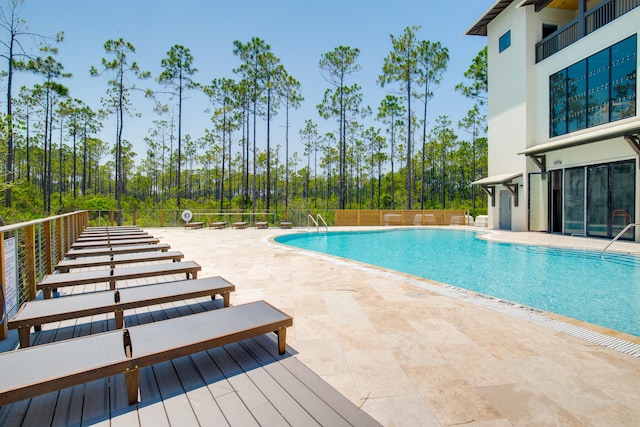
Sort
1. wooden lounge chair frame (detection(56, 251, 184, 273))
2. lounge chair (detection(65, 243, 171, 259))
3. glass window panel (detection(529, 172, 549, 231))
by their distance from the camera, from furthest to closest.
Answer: glass window panel (detection(529, 172, 549, 231))
lounge chair (detection(65, 243, 171, 259))
wooden lounge chair frame (detection(56, 251, 184, 273))

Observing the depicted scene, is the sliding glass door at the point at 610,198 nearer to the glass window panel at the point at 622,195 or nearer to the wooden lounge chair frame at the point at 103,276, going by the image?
the glass window panel at the point at 622,195

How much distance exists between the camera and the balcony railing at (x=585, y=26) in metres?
9.93

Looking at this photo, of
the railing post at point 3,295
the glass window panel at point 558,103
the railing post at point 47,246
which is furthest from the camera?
the glass window panel at point 558,103

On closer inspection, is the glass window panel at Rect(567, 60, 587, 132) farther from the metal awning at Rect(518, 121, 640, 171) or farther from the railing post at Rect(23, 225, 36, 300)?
the railing post at Rect(23, 225, 36, 300)

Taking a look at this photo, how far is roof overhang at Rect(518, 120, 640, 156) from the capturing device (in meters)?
8.95

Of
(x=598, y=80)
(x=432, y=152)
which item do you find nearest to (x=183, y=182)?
(x=432, y=152)

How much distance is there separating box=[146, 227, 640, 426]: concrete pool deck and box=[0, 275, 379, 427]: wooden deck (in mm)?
243

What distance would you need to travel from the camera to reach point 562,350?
8.93 ft

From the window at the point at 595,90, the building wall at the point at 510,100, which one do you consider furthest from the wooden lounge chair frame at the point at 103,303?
the building wall at the point at 510,100

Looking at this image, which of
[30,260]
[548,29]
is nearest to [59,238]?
[30,260]

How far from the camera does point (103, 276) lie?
4023 mm

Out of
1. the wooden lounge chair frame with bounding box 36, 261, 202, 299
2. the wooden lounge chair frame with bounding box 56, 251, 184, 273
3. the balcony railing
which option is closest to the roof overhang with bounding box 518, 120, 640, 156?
the balcony railing

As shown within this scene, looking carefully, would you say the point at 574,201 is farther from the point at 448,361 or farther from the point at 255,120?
the point at 255,120

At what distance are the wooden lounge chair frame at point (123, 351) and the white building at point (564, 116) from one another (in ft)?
37.6
